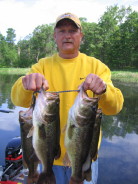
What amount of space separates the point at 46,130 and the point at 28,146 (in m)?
0.32

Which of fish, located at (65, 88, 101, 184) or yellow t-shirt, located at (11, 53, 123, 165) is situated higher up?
yellow t-shirt, located at (11, 53, 123, 165)

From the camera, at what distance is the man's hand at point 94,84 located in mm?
2209

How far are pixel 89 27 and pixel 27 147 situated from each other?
68.1m

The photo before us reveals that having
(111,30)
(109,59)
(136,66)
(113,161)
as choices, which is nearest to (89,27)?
(111,30)

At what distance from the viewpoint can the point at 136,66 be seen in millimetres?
55812

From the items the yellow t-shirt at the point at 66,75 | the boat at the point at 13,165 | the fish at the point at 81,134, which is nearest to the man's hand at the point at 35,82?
the fish at the point at 81,134

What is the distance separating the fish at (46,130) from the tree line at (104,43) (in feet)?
179

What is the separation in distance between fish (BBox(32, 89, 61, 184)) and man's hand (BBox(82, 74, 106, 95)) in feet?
1.25

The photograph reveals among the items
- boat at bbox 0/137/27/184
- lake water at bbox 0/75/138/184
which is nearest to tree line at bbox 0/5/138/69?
lake water at bbox 0/75/138/184

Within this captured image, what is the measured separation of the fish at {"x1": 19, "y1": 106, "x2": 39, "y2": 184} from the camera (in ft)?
7.95

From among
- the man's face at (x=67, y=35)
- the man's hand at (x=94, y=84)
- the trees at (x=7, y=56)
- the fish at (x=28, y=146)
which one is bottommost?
the fish at (x=28, y=146)

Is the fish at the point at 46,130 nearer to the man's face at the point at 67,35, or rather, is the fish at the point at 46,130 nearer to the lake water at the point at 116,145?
the man's face at the point at 67,35

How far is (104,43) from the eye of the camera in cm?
6372

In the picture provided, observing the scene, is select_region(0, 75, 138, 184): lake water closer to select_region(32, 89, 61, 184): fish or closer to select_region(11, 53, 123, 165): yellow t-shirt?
select_region(11, 53, 123, 165): yellow t-shirt
